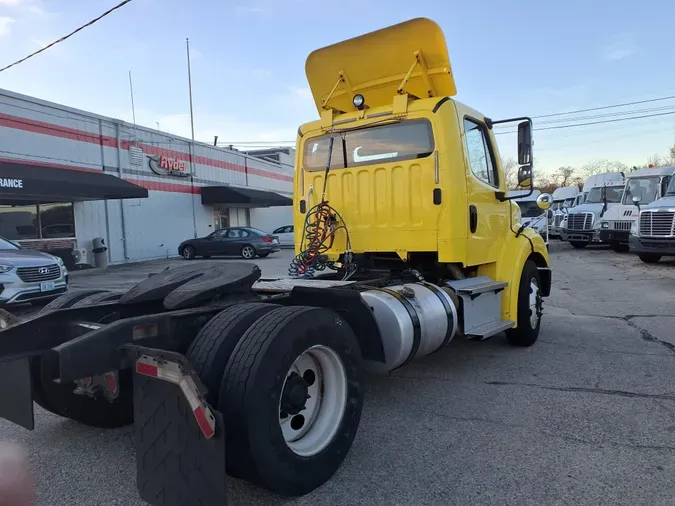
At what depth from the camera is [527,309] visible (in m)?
5.84

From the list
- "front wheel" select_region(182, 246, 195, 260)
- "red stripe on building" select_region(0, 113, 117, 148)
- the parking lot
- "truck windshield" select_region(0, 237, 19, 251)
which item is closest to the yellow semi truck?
the parking lot

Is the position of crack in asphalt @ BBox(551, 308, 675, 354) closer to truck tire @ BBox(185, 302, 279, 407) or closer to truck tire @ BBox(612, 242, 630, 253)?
truck tire @ BBox(185, 302, 279, 407)

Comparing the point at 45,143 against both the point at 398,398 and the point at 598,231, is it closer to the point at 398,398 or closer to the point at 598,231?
the point at 398,398

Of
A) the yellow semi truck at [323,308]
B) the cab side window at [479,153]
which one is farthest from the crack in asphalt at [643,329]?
the cab side window at [479,153]

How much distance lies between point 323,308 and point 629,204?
19039mm

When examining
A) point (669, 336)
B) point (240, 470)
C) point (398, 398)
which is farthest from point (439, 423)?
point (669, 336)

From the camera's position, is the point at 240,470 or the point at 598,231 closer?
the point at 240,470

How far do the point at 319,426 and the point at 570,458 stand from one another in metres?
1.65

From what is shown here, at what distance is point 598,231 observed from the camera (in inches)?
808

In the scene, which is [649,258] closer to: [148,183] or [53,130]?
[148,183]

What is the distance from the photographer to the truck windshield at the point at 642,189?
18.3 metres

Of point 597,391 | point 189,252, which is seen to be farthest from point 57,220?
point 597,391

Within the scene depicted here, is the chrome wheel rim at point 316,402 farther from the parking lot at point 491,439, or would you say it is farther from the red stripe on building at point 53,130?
the red stripe on building at point 53,130

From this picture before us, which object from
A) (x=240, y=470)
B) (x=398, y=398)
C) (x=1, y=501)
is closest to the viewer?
(x=240, y=470)
